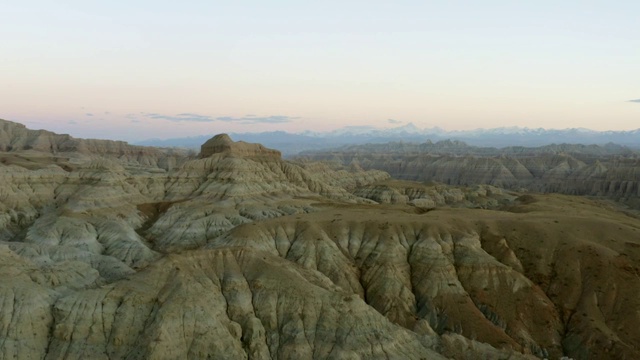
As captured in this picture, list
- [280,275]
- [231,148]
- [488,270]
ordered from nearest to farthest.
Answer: [280,275] → [488,270] → [231,148]

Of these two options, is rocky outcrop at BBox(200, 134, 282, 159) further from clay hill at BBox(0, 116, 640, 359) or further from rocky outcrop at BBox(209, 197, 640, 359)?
rocky outcrop at BBox(209, 197, 640, 359)

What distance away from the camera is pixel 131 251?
2813 inches

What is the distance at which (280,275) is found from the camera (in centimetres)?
4525

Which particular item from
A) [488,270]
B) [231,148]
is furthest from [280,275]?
[231,148]

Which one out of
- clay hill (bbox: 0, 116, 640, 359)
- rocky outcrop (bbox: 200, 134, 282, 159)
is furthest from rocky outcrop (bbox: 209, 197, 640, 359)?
rocky outcrop (bbox: 200, 134, 282, 159)

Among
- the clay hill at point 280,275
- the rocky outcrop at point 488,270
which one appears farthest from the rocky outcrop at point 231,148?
the rocky outcrop at point 488,270

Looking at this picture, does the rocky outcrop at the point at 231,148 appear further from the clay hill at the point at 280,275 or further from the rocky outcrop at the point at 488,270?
the rocky outcrop at the point at 488,270

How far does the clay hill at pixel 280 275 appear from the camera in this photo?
1517 inches

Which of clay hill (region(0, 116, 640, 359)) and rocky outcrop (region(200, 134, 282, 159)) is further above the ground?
rocky outcrop (region(200, 134, 282, 159))

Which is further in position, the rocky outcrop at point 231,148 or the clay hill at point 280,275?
the rocky outcrop at point 231,148

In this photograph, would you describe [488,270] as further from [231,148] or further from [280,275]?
[231,148]

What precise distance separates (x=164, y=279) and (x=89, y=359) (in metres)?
8.45

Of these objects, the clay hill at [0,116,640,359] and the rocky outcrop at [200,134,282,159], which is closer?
the clay hill at [0,116,640,359]

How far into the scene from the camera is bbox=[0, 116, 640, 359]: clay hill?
1517 inches
